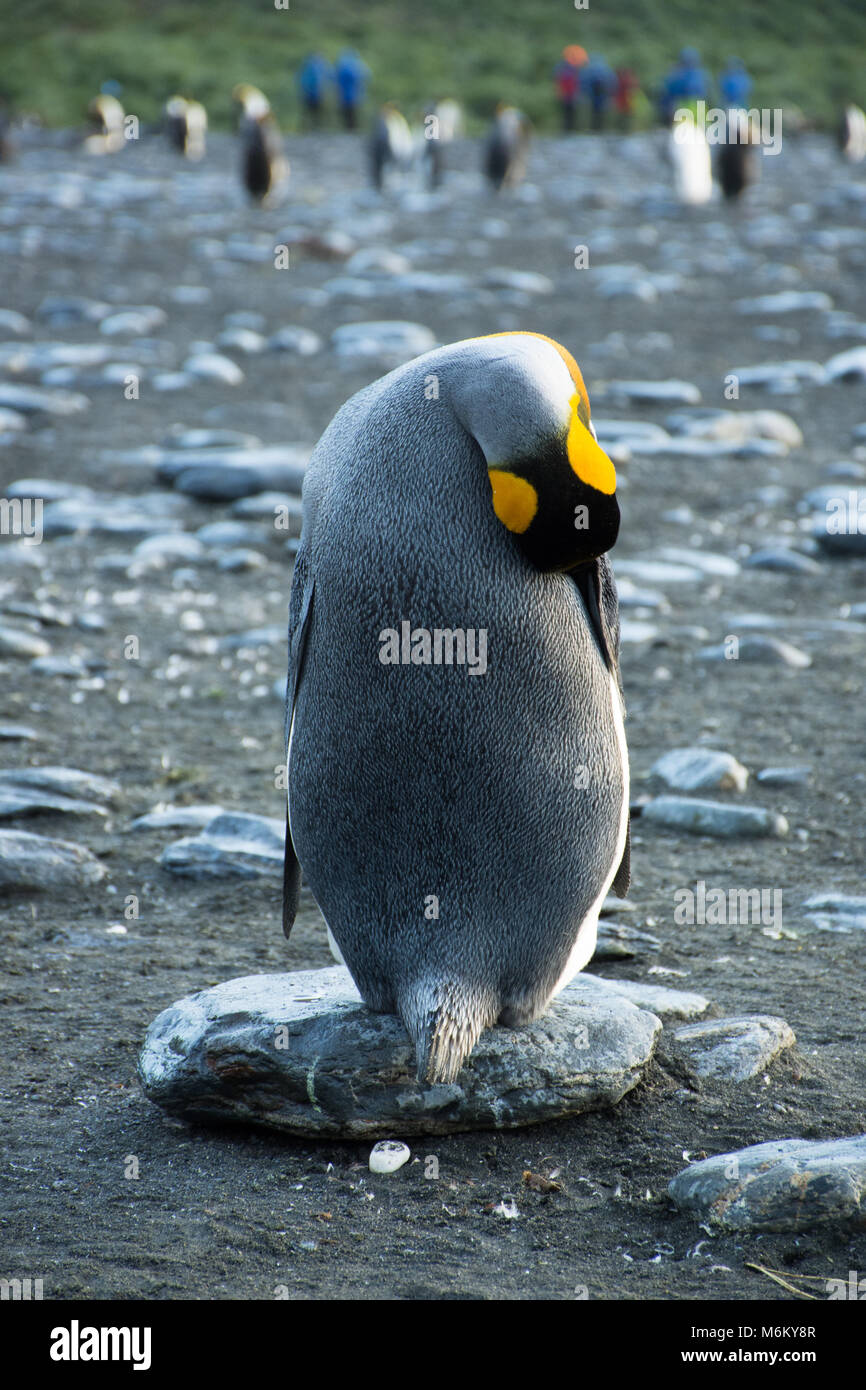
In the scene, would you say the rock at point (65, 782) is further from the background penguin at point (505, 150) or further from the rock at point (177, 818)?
the background penguin at point (505, 150)

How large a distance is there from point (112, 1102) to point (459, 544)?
111 cm

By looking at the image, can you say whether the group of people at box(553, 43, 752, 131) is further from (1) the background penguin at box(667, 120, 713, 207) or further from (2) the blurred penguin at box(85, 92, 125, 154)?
(2) the blurred penguin at box(85, 92, 125, 154)

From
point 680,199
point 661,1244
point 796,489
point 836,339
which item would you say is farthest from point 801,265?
point 661,1244

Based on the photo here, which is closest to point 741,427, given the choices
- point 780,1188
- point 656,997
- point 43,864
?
point 43,864

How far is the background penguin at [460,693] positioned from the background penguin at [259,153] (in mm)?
16110

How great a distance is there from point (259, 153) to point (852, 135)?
499 inches

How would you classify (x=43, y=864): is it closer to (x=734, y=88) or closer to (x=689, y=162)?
(x=689, y=162)

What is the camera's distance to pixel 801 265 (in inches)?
552

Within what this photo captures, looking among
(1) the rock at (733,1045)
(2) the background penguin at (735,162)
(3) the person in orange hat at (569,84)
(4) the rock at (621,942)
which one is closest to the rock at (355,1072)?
(1) the rock at (733,1045)

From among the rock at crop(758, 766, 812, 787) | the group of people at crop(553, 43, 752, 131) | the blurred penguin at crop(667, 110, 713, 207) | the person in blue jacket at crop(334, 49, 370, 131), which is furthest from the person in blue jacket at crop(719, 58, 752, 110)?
the rock at crop(758, 766, 812, 787)

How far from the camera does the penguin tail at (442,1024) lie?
2.31 meters

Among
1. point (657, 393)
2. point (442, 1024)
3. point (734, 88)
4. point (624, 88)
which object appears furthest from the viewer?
point (624, 88)

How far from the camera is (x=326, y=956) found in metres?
3.14

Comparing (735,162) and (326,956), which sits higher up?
(735,162)
